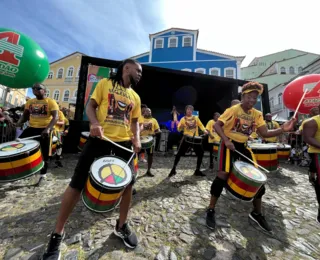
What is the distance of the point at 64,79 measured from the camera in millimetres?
30391

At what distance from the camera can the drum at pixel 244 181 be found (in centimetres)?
224

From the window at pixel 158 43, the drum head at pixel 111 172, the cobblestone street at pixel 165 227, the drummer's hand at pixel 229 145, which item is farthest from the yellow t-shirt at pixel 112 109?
the window at pixel 158 43

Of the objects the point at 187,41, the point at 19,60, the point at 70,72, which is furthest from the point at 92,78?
the point at 70,72

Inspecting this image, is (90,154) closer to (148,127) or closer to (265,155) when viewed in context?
(265,155)

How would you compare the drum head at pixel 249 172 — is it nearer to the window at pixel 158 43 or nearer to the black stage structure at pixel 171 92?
the black stage structure at pixel 171 92

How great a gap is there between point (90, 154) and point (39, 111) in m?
2.78

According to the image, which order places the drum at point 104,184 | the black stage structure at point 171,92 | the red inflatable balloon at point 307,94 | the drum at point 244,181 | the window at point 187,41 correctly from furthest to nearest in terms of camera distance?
the window at point 187,41 < the black stage structure at point 171,92 < the red inflatable balloon at point 307,94 < the drum at point 244,181 < the drum at point 104,184

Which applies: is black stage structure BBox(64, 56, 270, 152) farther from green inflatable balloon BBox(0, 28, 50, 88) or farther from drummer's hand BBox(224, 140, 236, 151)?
drummer's hand BBox(224, 140, 236, 151)

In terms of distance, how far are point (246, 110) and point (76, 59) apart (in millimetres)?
34035

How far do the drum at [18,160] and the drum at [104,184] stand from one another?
4.87 feet

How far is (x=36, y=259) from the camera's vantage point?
177cm

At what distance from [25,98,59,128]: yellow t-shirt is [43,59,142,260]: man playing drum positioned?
7.99 ft

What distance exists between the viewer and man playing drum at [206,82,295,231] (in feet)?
8.50

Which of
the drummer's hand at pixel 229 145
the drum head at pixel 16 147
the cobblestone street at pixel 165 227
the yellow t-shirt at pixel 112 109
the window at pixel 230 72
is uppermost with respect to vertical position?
the window at pixel 230 72
